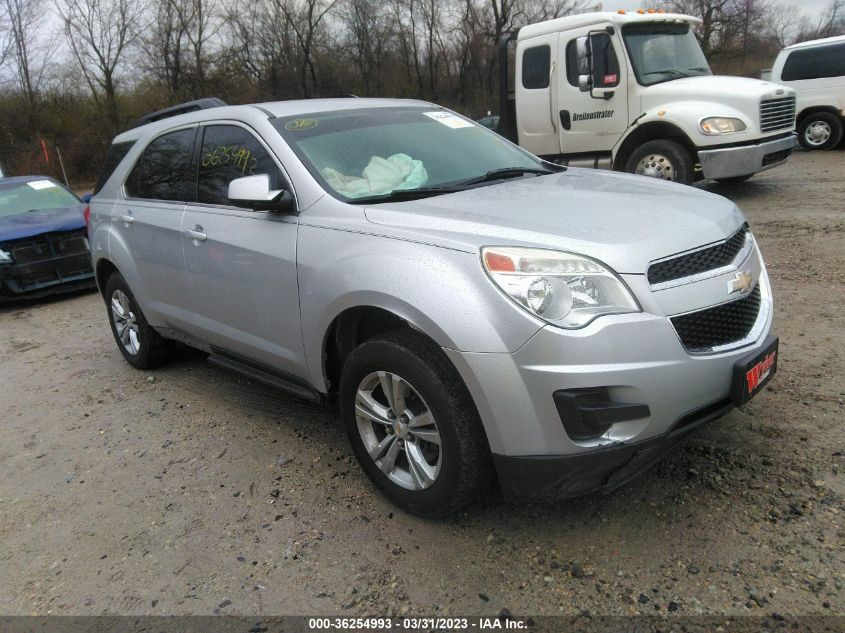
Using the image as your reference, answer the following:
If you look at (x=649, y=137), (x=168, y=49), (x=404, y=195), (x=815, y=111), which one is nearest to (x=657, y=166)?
(x=649, y=137)

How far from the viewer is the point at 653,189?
10.3 ft

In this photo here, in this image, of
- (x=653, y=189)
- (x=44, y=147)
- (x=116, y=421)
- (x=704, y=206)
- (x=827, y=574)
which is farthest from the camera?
(x=44, y=147)

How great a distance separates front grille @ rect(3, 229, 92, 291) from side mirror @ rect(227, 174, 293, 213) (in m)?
5.88

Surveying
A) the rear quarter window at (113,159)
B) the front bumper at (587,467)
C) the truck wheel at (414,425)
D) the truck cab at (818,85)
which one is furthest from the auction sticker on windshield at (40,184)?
the truck cab at (818,85)

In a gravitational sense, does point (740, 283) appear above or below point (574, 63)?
below

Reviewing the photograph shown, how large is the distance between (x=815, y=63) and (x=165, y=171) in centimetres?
1334

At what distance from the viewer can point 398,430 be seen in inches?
109

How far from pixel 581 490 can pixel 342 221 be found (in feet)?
4.92

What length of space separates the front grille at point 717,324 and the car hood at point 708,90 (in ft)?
21.0

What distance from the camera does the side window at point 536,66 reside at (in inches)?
360

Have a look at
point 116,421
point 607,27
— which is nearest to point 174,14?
point 607,27

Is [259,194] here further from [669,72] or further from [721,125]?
[669,72]

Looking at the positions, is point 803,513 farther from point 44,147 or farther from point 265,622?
point 44,147

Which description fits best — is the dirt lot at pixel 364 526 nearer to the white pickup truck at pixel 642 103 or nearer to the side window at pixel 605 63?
the white pickup truck at pixel 642 103
